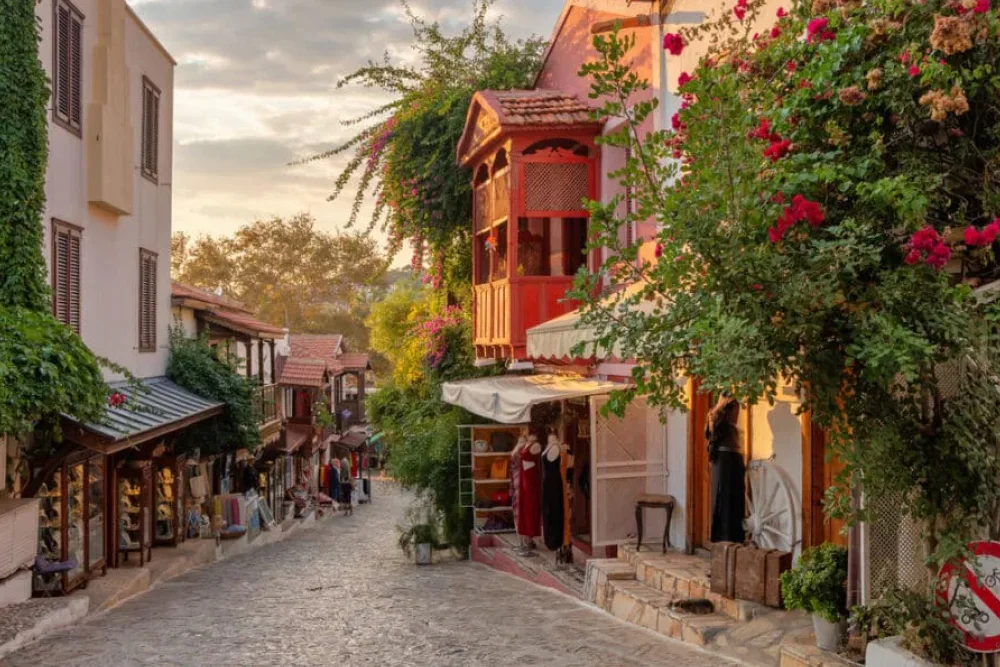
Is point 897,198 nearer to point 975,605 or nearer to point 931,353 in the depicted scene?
point 931,353

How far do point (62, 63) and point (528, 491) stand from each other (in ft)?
27.6

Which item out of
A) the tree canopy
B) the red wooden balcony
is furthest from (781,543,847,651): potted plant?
the tree canopy

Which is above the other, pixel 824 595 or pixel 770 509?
pixel 770 509

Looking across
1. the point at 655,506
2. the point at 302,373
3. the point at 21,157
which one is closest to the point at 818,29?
the point at 655,506

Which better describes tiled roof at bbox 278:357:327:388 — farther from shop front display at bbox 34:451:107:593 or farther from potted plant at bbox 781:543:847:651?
potted plant at bbox 781:543:847:651

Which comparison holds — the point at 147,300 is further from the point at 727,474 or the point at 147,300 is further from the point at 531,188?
the point at 727,474

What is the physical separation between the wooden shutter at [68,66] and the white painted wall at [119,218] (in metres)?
0.15

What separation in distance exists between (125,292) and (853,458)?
13792mm

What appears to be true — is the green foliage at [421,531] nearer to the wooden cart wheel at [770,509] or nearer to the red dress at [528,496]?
the red dress at [528,496]

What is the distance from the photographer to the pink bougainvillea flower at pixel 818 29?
24.5ft

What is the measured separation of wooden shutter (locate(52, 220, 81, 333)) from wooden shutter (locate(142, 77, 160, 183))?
4208mm

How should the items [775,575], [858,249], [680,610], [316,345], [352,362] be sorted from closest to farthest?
[858,249] → [775,575] → [680,610] → [316,345] → [352,362]

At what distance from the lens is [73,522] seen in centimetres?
1434

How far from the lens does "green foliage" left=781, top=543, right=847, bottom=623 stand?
7.98m
